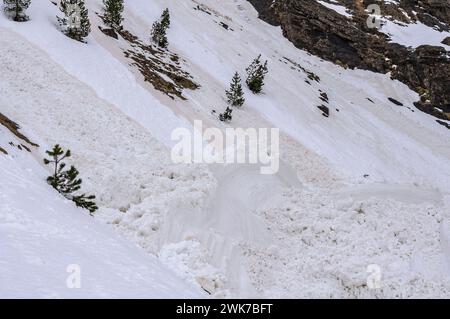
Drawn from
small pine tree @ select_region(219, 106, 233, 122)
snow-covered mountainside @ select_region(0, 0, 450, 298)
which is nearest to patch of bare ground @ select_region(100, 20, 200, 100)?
snow-covered mountainside @ select_region(0, 0, 450, 298)

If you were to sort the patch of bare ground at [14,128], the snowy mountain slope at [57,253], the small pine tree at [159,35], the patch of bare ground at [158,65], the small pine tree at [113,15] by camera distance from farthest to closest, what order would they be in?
the small pine tree at [159,35] → the small pine tree at [113,15] → the patch of bare ground at [158,65] → the patch of bare ground at [14,128] → the snowy mountain slope at [57,253]

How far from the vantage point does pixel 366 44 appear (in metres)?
59.9

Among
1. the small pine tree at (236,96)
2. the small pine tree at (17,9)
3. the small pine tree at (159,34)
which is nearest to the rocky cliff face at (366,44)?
the small pine tree at (159,34)

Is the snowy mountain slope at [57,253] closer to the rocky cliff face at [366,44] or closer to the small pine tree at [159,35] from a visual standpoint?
the small pine tree at [159,35]

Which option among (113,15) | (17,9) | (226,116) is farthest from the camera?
(113,15)

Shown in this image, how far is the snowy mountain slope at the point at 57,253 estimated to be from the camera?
24.9 ft

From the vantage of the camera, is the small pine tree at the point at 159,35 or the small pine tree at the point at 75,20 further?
the small pine tree at the point at 159,35

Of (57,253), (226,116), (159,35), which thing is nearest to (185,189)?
(57,253)

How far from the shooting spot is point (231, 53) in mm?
40812

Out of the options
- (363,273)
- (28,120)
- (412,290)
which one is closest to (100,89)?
(28,120)

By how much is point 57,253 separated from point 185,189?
364 inches

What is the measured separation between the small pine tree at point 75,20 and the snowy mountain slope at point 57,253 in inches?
638

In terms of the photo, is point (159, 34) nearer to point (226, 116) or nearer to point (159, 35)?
point (159, 35)
